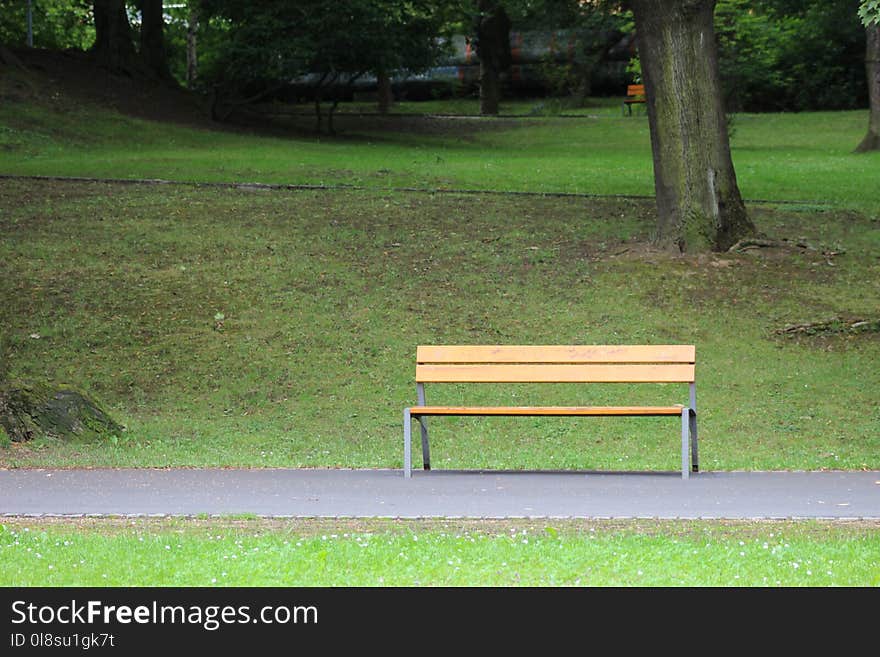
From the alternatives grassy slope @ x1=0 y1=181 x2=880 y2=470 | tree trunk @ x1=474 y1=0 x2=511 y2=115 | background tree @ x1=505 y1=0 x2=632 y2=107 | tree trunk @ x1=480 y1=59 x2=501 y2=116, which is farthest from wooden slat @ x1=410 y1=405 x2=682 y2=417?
background tree @ x1=505 y1=0 x2=632 y2=107

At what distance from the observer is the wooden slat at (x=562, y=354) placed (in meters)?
9.01

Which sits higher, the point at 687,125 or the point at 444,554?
the point at 687,125

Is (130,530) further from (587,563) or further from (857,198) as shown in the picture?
(857,198)

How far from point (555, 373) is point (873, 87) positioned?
22.0 meters

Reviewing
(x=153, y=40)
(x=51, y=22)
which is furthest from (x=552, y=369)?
(x=51, y=22)

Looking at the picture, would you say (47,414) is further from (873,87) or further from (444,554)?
(873,87)

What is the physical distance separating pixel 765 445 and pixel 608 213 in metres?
8.78

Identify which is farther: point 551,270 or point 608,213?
point 608,213

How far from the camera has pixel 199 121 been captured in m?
32.8

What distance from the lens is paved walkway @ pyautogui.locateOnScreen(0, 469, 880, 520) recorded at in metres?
7.30

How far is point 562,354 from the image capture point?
915 centimetres

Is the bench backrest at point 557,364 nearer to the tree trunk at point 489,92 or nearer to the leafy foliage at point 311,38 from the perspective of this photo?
the leafy foliage at point 311,38

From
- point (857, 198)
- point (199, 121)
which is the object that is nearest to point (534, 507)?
point (857, 198)

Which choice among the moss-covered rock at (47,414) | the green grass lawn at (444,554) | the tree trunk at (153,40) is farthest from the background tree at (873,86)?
the green grass lawn at (444,554)
